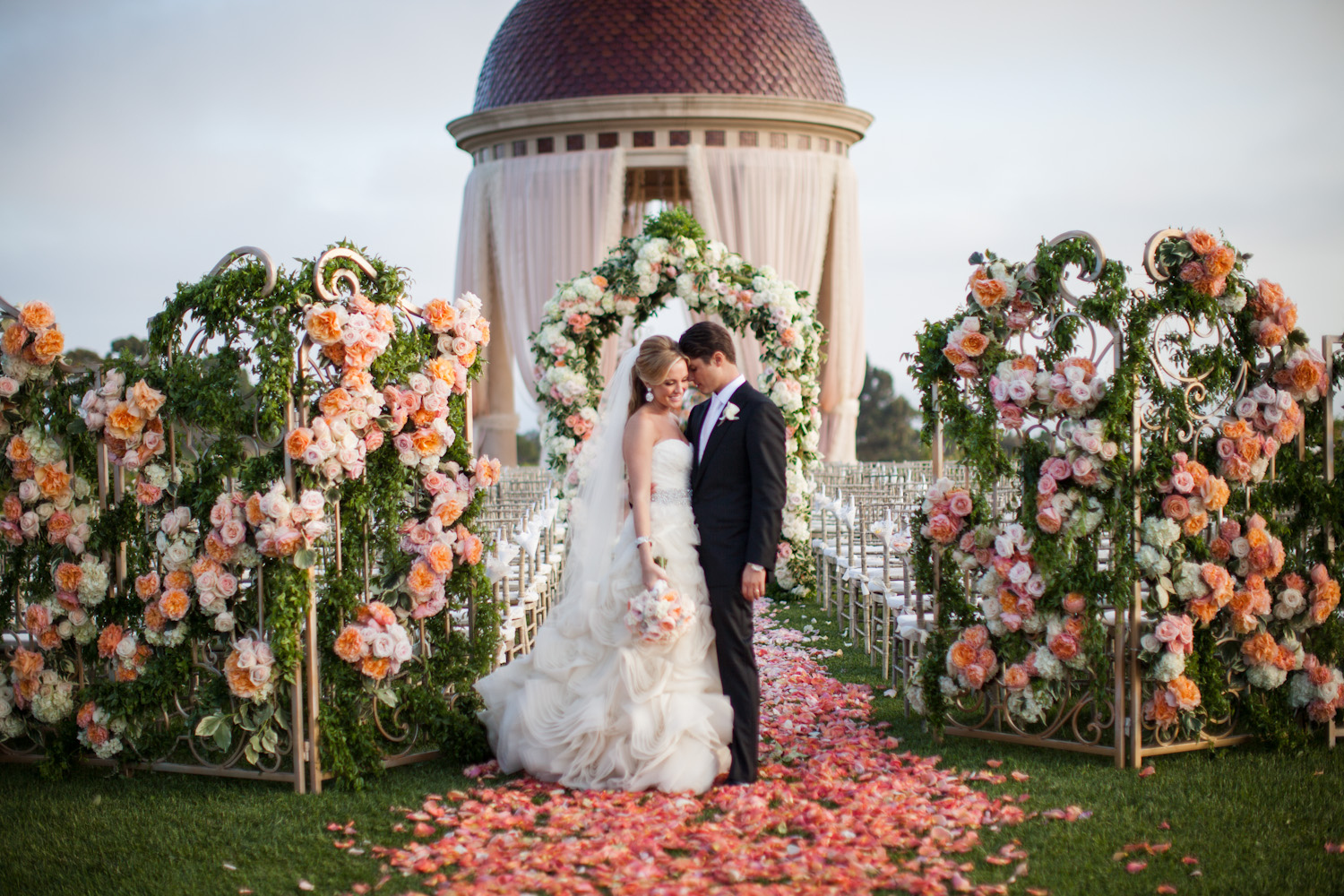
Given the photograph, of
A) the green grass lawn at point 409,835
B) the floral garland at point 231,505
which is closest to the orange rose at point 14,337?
the floral garland at point 231,505

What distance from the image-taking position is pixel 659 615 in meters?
4.60

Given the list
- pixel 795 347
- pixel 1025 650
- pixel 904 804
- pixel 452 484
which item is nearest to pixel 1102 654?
pixel 1025 650

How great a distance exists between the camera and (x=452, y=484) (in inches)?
209

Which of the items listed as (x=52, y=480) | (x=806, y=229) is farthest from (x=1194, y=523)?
(x=806, y=229)

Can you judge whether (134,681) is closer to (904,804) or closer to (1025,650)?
(904,804)

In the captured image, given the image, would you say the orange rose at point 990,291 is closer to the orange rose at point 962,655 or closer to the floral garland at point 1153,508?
the floral garland at point 1153,508

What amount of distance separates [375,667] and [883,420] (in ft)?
122

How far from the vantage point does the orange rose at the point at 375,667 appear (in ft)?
16.3

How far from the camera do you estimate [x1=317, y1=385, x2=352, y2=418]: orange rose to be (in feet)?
15.6

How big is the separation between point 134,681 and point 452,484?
162cm

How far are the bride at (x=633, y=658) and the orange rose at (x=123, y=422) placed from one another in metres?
1.97

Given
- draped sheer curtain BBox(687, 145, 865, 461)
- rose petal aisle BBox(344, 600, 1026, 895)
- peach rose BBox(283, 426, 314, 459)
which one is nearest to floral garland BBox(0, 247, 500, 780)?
peach rose BBox(283, 426, 314, 459)

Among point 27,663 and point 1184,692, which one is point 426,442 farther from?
point 1184,692

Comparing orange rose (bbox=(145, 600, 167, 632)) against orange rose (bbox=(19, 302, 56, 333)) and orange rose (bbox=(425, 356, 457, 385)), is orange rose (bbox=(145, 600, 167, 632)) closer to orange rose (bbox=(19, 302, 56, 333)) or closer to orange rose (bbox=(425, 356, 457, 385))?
orange rose (bbox=(19, 302, 56, 333))
